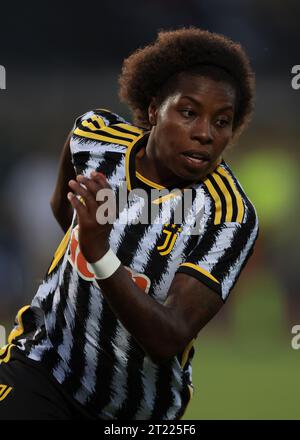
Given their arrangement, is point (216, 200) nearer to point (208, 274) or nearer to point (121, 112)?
point (208, 274)

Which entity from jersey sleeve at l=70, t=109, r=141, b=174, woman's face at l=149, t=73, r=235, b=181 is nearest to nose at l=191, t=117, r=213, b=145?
woman's face at l=149, t=73, r=235, b=181

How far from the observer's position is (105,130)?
11.1 feet

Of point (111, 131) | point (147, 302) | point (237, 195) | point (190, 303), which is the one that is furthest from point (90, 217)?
point (111, 131)

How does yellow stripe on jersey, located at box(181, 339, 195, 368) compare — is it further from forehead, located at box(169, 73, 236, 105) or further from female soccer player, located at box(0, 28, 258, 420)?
forehead, located at box(169, 73, 236, 105)

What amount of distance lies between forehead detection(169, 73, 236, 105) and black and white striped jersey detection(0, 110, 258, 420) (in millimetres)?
302

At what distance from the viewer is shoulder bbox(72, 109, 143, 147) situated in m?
3.31

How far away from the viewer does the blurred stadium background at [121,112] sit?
32.0ft

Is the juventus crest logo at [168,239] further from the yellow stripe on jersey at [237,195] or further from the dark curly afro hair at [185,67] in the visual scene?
the dark curly afro hair at [185,67]

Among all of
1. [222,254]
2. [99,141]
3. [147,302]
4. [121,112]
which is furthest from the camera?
[121,112]

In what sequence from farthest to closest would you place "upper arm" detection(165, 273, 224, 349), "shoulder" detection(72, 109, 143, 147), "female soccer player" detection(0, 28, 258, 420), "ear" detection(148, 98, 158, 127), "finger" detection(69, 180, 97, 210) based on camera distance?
"shoulder" detection(72, 109, 143, 147) < "ear" detection(148, 98, 158, 127) < "female soccer player" detection(0, 28, 258, 420) < "upper arm" detection(165, 273, 224, 349) < "finger" detection(69, 180, 97, 210)

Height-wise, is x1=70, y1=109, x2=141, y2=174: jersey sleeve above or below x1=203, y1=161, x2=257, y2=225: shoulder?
above

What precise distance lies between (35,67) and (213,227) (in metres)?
8.44

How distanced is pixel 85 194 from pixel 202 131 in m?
0.62

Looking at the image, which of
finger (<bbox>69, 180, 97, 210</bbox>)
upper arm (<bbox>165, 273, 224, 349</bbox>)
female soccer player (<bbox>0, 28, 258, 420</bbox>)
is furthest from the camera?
female soccer player (<bbox>0, 28, 258, 420</bbox>)
